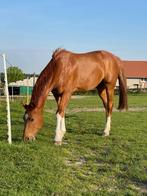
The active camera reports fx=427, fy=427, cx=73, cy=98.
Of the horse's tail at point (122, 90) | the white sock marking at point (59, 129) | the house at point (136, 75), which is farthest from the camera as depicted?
the house at point (136, 75)

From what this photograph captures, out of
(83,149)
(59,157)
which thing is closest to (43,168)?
(59,157)

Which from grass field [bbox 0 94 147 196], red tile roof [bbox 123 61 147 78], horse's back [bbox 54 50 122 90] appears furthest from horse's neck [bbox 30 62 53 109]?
red tile roof [bbox 123 61 147 78]

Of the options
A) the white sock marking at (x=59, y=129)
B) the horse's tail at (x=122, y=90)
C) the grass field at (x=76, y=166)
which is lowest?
the grass field at (x=76, y=166)

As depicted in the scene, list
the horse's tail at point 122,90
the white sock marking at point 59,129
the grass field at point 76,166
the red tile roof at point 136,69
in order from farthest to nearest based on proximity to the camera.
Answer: the red tile roof at point 136,69
the horse's tail at point 122,90
the white sock marking at point 59,129
the grass field at point 76,166

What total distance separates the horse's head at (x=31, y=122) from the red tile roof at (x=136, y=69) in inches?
3157

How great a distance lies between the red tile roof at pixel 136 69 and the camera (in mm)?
89875

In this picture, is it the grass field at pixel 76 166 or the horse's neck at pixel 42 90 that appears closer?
the grass field at pixel 76 166

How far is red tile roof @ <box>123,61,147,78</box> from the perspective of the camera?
89875 millimetres

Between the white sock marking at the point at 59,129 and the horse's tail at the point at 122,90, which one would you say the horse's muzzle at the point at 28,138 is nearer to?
the white sock marking at the point at 59,129

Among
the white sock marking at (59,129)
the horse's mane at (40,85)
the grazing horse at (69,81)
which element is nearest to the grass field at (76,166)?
the white sock marking at (59,129)

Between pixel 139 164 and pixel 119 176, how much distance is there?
2.92ft

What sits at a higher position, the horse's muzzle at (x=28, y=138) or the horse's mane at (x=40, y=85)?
the horse's mane at (x=40, y=85)

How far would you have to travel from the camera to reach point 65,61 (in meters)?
10.2

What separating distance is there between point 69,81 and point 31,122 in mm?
1418
